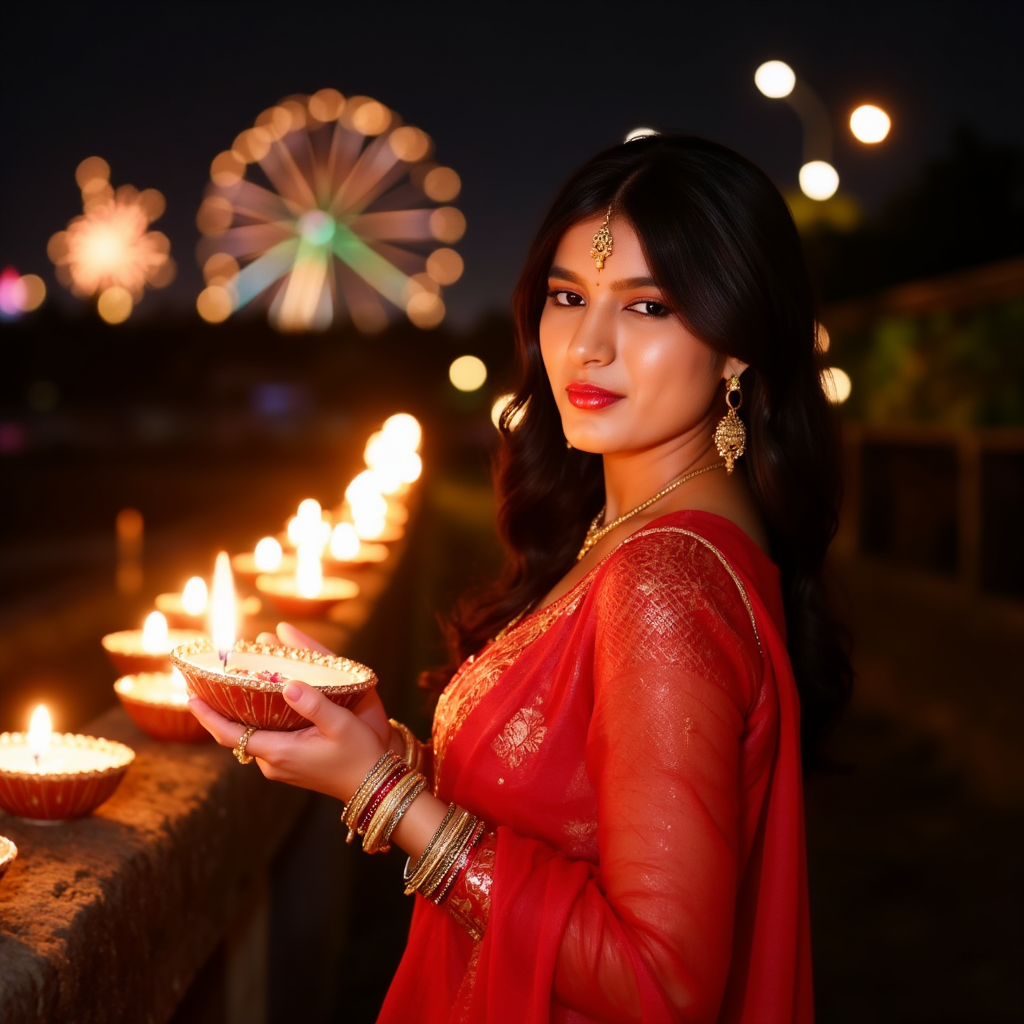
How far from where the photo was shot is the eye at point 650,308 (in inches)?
64.5

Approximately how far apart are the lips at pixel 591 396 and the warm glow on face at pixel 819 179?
20.7 feet

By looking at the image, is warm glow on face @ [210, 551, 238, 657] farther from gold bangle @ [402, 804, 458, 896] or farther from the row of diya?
gold bangle @ [402, 804, 458, 896]

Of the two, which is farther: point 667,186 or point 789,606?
point 789,606

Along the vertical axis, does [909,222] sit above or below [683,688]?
above

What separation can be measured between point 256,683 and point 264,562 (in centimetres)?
221

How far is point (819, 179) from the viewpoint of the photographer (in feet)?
24.8

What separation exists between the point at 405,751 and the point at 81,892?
1.87 feet

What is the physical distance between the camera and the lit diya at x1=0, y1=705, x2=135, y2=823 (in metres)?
1.57

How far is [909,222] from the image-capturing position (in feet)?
72.1

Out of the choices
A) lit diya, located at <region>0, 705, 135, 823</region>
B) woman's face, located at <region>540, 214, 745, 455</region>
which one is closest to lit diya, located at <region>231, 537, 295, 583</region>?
lit diya, located at <region>0, 705, 135, 823</region>

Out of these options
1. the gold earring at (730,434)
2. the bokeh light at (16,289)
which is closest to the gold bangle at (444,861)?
the gold earring at (730,434)

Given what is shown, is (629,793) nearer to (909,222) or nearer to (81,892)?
(81,892)

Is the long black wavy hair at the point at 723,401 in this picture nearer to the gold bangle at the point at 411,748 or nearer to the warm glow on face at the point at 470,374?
the gold bangle at the point at 411,748

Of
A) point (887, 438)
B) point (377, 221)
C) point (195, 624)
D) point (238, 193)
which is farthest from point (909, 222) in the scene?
point (195, 624)
